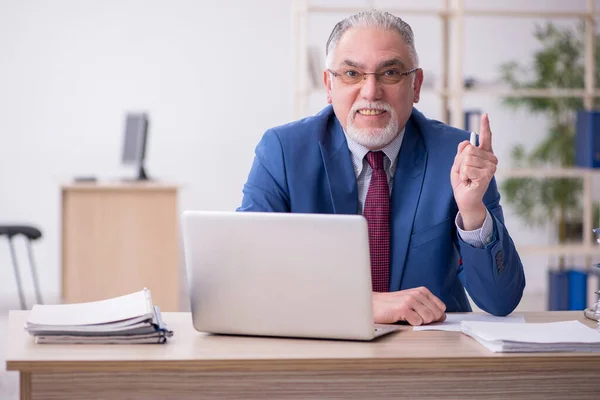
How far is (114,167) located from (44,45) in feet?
3.22

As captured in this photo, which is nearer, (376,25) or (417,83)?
(376,25)

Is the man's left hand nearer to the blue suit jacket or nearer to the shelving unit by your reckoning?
the blue suit jacket

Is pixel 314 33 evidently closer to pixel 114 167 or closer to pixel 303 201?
pixel 114 167

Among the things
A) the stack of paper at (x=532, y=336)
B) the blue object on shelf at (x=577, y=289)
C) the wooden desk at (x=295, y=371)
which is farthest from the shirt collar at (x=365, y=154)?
the blue object on shelf at (x=577, y=289)

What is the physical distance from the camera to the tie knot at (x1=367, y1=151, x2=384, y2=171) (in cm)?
224

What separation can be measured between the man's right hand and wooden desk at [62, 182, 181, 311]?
3369mm

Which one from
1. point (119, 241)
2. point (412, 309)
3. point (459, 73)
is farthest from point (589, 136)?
point (412, 309)

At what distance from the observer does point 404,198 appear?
2203 mm

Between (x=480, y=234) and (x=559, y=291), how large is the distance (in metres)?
3.35

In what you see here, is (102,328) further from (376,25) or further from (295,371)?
(376,25)

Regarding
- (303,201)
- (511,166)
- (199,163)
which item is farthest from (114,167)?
(303,201)

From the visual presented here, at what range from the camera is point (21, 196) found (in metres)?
6.31

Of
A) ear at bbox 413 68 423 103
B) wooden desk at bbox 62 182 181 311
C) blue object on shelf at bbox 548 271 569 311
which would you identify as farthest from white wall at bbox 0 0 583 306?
ear at bbox 413 68 423 103

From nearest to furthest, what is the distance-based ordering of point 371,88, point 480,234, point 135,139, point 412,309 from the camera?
1. point 412,309
2. point 480,234
3. point 371,88
4. point 135,139
